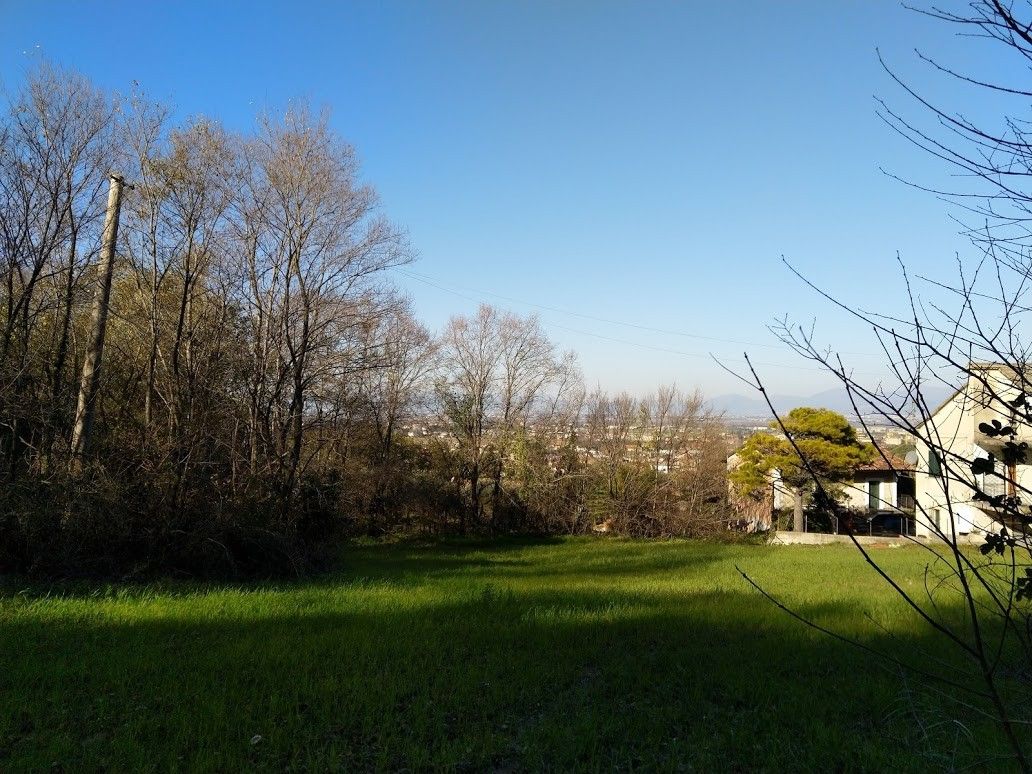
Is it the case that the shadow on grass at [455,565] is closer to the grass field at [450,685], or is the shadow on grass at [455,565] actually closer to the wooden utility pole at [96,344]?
the grass field at [450,685]

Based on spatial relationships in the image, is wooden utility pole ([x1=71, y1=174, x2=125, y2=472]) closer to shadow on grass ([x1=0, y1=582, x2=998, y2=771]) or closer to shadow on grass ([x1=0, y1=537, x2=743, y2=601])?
shadow on grass ([x1=0, y1=537, x2=743, y2=601])

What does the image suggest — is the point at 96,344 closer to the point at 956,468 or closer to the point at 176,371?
the point at 176,371

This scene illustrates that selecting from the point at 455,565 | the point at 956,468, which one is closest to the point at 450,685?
the point at 956,468

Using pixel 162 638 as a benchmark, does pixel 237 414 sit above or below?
above

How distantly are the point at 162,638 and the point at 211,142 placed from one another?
10562 mm

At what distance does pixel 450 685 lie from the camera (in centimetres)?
586

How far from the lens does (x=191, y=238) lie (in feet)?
45.2

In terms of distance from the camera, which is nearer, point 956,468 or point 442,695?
point 956,468

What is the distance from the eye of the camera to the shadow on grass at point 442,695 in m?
4.47

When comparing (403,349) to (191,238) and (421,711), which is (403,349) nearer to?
(191,238)

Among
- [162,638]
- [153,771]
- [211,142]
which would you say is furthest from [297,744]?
[211,142]

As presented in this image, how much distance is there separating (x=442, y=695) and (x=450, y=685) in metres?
0.29

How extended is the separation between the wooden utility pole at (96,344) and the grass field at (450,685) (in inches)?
105

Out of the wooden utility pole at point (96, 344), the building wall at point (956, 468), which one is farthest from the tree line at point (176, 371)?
the building wall at point (956, 468)
